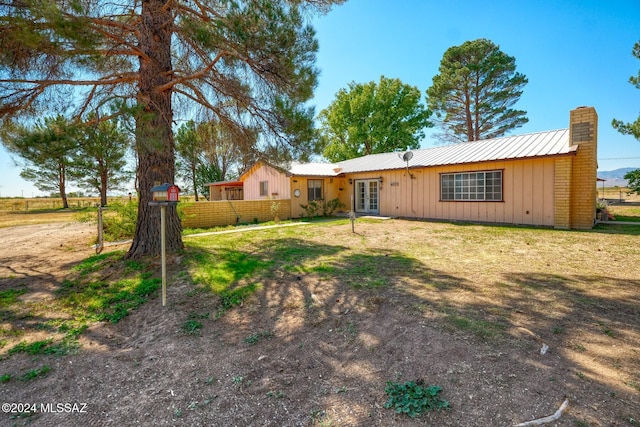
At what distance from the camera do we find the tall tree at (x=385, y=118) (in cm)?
2816

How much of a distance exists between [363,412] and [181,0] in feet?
26.4

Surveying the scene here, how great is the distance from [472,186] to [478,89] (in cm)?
1540

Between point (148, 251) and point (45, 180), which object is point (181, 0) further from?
point (45, 180)

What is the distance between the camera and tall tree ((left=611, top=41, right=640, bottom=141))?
1158 centimetres

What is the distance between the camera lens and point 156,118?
588cm

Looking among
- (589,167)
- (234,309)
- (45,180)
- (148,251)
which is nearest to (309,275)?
(234,309)

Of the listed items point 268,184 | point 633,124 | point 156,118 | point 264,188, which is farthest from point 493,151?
point 264,188

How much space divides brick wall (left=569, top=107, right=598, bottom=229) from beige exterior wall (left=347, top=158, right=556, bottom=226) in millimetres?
666

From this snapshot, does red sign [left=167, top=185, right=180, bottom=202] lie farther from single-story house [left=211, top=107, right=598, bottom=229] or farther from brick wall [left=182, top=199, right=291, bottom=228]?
brick wall [left=182, top=199, right=291, bottom=228]

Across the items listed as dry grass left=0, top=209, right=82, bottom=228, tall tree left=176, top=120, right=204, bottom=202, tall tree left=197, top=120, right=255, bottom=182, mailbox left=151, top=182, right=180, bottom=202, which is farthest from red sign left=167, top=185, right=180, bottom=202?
dry grass left=0, top=209, right=82, bottom=228

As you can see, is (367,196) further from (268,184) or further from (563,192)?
(563,192)

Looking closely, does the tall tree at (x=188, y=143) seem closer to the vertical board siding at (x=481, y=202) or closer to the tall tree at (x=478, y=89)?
the vertical board siding at (x=481, y=202)

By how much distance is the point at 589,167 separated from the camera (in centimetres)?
957

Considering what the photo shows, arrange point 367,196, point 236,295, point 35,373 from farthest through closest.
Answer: point 367,196 < point 236,295 < point 35,373
